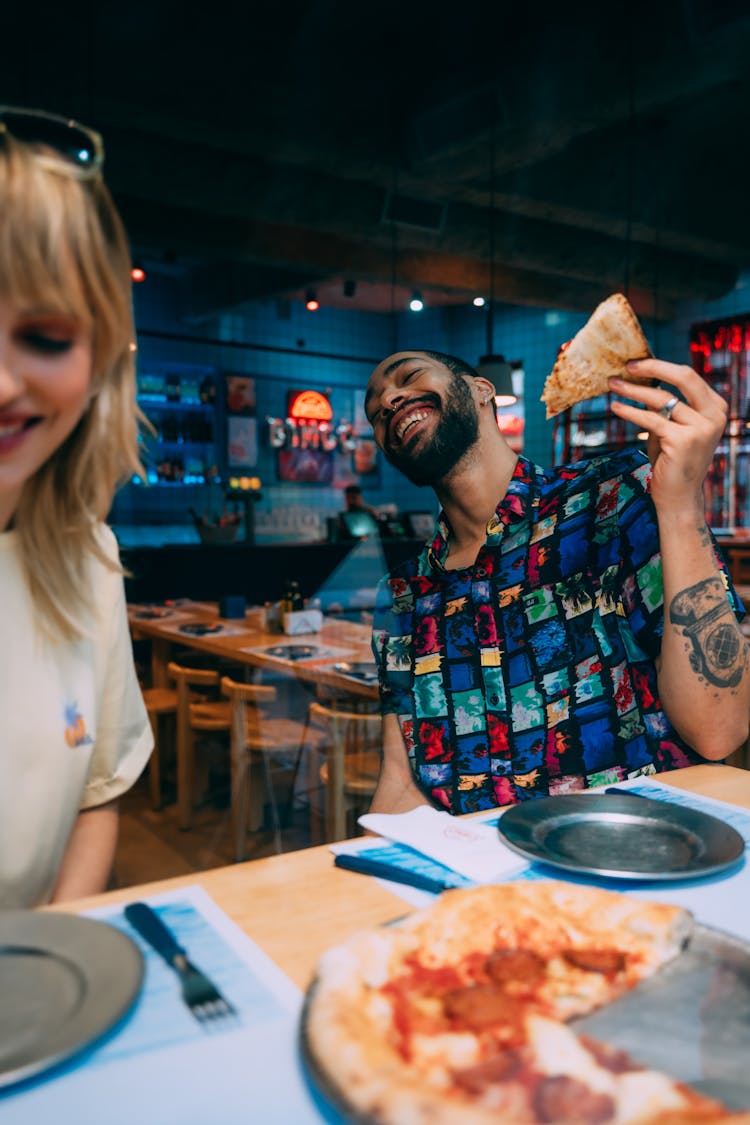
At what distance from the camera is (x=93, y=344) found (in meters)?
0.95

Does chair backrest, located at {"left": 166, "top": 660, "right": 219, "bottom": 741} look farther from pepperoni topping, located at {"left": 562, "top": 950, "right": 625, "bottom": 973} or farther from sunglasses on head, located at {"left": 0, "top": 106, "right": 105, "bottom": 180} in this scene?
pepperoni topping, located at {"left": 562, "top": 950, "right": 625, "bottom": 973}

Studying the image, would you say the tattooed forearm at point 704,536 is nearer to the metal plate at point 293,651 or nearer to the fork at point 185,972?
the fork at point 185,972

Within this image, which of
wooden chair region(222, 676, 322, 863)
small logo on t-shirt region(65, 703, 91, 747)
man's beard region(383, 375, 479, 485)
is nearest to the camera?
small logo on t-shirt region(65, 703, 91, 747)

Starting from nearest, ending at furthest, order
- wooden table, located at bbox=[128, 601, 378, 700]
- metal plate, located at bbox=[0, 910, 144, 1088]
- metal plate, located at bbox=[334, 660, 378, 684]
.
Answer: metal plate, located at bbox=[0, 910, 144, 1088]
metal plate, located at bbox=[334, 660, 378, 684]
wooden table, located at bbox=[128, 601, 378, 700]

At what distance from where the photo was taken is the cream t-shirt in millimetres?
1037

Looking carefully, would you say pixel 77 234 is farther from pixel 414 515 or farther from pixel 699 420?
pixel 414 515

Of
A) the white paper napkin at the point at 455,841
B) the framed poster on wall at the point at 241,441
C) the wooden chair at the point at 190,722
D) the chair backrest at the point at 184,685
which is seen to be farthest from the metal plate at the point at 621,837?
the framed poster on wall at the point at 241,441

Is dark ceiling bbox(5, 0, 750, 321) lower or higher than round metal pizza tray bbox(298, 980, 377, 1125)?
higher

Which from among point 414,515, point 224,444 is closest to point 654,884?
point 414,515

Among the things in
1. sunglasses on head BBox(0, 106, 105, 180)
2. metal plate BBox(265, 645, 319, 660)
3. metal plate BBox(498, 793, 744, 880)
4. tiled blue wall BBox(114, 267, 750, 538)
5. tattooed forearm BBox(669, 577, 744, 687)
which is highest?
tiled blue wall BBox(114, 267, 750, 538)

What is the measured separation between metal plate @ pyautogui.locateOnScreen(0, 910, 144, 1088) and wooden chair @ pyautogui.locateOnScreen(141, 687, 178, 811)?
3743 mm

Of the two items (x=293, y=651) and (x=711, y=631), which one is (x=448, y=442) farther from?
(x=293, y=651)

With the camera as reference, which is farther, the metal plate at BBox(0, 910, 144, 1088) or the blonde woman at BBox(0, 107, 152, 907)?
the blonde woman at BBox(0, 107, 152, 907)

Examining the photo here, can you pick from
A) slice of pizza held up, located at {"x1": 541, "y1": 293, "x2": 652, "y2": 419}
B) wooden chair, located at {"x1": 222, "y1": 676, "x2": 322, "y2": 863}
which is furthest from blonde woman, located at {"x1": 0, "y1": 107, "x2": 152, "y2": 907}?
wooden chair, located at {"x1": 222, "y1": 676, "x2": 322, "y2": 863}
